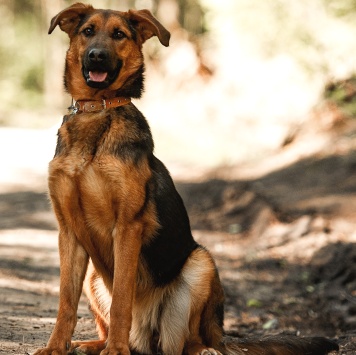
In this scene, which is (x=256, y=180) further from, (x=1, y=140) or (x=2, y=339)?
(x=1, y=140)

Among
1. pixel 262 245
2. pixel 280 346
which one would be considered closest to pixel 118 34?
pixel 280 346

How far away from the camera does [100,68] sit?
4934 millimetres

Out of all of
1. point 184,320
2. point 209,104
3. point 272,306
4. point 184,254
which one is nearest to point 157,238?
point 184,254

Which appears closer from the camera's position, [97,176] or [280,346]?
[97,176]

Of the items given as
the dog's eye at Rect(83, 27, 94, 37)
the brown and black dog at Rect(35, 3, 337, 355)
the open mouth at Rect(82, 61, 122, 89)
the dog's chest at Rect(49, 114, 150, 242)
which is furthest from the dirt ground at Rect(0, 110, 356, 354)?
the dog's eye at Rect(83, 27, 94, 37)

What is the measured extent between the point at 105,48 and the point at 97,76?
0.74 ft

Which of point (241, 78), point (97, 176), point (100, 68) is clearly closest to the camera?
point (97, 176)

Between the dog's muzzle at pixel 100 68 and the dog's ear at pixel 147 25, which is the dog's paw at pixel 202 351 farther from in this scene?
the dog's ear at pixel 147 25

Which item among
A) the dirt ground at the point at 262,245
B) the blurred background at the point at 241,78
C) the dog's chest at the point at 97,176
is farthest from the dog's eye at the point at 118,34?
the blurred background at the point at 241,78

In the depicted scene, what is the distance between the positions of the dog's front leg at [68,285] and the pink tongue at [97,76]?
115cm

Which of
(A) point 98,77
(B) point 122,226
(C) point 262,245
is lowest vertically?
(C) point 262,245

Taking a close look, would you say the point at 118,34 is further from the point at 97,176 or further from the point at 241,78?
the point at 241,78

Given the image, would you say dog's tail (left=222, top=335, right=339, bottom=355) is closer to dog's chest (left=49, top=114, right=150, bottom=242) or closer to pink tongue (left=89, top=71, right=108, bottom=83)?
dog's chest (left=49, top=114, right=150, bottom=242)

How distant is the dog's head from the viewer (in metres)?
4.97
